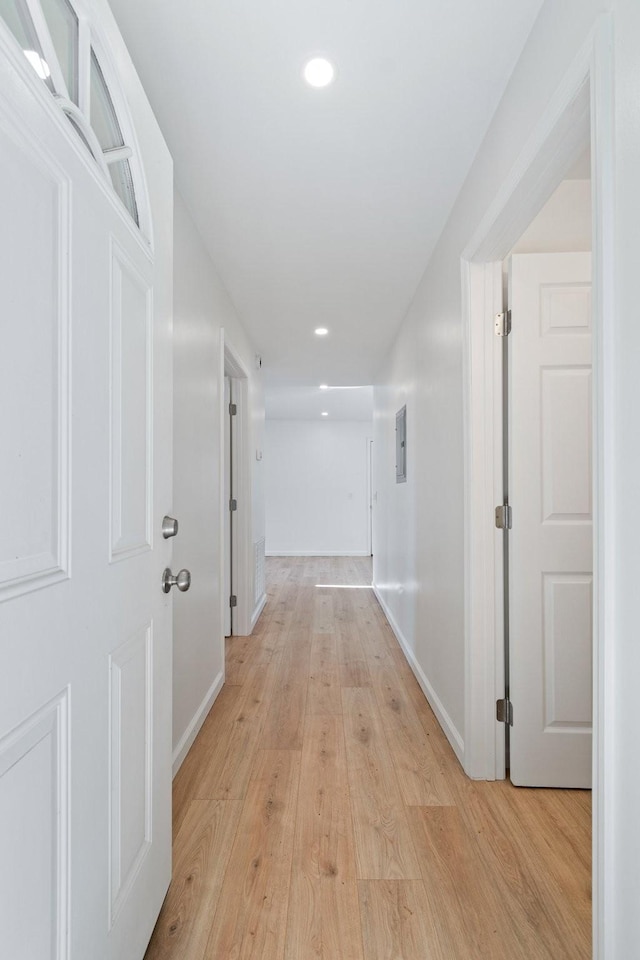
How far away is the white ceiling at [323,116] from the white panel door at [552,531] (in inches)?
23.5

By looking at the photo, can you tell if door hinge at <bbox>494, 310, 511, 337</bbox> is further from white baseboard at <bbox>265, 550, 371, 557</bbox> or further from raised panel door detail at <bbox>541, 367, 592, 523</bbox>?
white baseboard at <bbox>265, 550, 371, 557</bbox>

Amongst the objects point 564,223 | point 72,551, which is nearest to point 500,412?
point 564,223

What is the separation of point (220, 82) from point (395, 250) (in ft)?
4.33

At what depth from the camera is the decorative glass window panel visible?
2.67 ft

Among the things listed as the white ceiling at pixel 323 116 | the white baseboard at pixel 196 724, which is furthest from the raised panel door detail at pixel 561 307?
the white baseboard at pixel 196 724

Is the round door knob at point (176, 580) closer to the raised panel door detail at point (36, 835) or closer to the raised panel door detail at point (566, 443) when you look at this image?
the raised panel door detail at point (36, 835)

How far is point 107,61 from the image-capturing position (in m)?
1.00

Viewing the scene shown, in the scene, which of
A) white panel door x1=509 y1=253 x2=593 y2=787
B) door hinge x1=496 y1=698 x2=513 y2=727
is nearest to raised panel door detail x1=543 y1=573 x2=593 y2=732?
white panel door x1=509 y1=253 x2=593 y2=787

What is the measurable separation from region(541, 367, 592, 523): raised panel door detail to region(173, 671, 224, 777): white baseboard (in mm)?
1686

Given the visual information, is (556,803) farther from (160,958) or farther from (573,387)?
(573,387)

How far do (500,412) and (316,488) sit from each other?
7.01 m

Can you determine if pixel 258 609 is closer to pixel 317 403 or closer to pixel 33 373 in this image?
pixel 317 403

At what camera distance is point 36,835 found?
2.34ft

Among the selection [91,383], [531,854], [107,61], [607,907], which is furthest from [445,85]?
[531,854]
